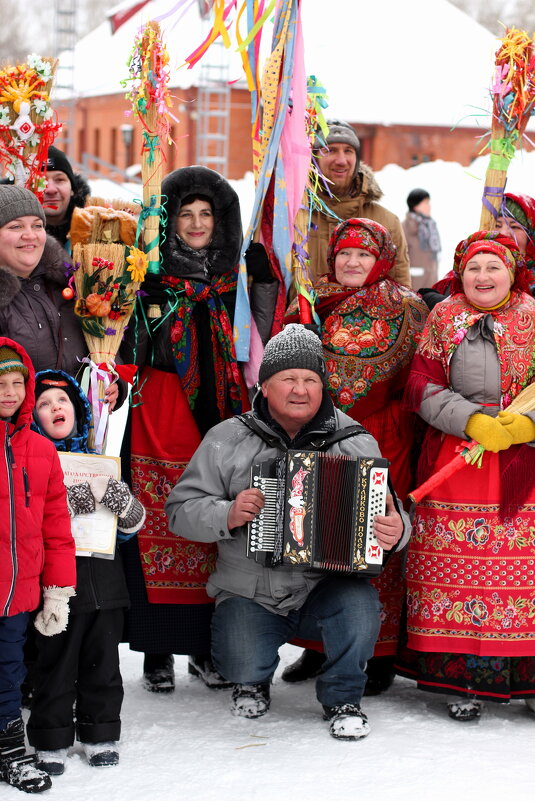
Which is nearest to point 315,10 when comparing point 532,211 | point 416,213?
point 416,213

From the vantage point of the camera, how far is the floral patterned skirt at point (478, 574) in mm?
3910

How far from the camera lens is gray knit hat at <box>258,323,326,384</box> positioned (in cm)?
388

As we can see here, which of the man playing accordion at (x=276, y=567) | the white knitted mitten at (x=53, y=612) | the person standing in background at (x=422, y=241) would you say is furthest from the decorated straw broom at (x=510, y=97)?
the person standing in background at (x=422, y=241)

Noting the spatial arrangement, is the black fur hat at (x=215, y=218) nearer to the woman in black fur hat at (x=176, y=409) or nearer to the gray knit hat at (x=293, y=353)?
the woman in black fur hat at (x=176, y=409)

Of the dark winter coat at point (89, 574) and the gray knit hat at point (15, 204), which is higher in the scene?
the gray knit hat at point (15, 204)

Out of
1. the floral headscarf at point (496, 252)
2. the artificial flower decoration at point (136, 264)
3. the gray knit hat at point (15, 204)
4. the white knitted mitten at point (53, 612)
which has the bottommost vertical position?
the white knitted mitten at point (53, 612)

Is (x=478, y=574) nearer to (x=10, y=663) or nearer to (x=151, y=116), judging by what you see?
(x=10, y=663)

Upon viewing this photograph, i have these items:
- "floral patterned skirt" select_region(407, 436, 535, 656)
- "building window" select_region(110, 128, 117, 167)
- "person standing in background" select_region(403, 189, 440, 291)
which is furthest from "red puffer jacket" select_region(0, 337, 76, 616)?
"building window" select_region(110, 128, 117, 167)

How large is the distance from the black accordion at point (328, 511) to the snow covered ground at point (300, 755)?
60cm

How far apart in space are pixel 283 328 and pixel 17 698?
5.47ft

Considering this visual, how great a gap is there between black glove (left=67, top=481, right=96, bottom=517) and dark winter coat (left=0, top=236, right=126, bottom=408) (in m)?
0.48

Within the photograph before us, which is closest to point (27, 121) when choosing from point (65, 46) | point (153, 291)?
point (153, 291)

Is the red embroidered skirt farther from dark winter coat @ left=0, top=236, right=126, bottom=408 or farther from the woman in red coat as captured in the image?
the woman in red coat

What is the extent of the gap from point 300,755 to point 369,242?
6.05 ft
